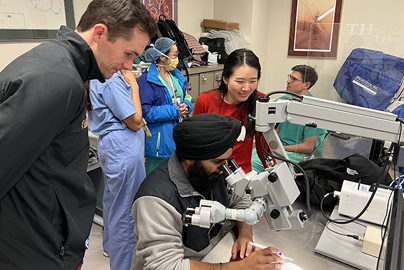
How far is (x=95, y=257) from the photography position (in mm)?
2162

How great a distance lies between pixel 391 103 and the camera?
2.13m

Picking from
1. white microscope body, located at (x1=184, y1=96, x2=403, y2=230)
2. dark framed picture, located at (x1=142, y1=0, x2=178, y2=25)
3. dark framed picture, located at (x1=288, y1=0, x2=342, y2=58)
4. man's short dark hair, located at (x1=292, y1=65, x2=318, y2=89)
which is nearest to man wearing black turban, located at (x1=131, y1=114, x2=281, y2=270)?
white microscope body, located at (x1=184, y1=96, x2=403, y2=230)

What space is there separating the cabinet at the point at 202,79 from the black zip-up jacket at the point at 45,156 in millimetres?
2103

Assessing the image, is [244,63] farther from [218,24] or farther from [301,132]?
[218,24]

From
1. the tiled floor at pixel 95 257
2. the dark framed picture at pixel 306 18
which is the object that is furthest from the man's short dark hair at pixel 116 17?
the dark framed picture at pixel 306 18

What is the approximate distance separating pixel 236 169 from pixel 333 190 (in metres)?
0.73

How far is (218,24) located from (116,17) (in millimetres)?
3076

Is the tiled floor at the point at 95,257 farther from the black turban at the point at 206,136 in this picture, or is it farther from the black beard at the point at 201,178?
the black turban at the point at 206,136

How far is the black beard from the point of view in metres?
1.11

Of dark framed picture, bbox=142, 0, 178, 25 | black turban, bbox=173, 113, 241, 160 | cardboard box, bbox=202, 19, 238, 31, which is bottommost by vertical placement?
black turban, bbox=173, 113, 241, 160

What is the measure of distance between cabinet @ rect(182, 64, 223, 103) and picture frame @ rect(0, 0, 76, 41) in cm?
119

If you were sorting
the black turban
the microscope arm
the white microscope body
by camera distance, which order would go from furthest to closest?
the black turban, the white microscope body, the microscope arm

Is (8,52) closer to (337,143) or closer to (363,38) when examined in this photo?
(337,143)

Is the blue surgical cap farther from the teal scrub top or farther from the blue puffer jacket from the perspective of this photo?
the teal scrub top
